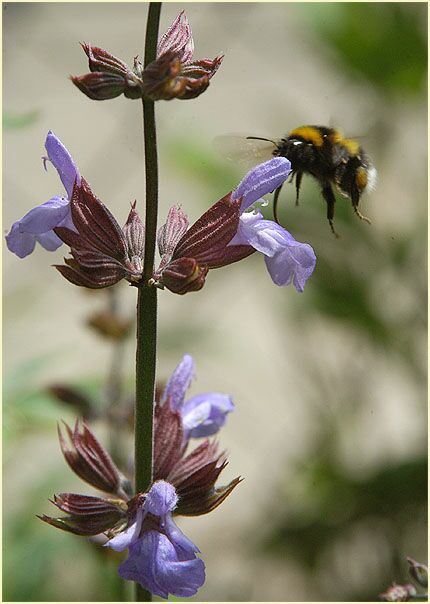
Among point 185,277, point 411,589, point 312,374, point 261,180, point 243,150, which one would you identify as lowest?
point 411,589

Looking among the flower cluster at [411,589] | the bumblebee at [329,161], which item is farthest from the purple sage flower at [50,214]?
the flower cluster at [411,589]

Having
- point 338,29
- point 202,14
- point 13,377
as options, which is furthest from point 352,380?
point 202,14

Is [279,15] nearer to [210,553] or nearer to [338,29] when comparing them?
[338,29]

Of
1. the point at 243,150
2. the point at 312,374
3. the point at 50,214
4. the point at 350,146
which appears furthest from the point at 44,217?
the point at 312,374

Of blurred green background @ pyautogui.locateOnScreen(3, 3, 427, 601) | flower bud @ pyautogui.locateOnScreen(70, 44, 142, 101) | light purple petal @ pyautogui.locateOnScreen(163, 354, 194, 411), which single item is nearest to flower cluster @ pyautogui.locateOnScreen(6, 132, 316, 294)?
flower bud @ pyautogui.locateOnScreen(70, 44, 142, 101)

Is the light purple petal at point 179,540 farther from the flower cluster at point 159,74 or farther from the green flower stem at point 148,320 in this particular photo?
the flower cluster at point 159,74

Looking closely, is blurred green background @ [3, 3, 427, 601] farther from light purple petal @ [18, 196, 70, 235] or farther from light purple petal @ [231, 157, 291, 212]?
light purple petal @ [18, 196, 70, 235]

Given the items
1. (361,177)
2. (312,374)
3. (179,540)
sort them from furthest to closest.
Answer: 1. (312,374)
2. (361,177)
3. (179,540)

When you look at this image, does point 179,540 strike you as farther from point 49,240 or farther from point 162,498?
point 49,240

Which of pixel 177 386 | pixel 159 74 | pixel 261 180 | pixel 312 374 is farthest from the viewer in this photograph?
pixel 312 374
